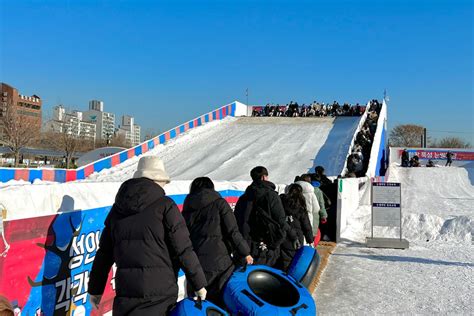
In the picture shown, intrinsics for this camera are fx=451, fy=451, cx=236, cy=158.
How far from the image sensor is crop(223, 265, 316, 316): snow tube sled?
3.85 metres

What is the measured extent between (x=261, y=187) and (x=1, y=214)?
109 inches

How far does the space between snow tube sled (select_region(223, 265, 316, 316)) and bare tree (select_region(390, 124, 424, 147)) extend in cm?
8353

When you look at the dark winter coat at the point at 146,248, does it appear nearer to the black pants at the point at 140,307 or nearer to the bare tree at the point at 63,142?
the black pants at the point at 140,307

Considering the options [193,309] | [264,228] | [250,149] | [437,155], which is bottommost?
[193,309]

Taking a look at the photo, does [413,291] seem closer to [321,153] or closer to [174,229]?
[174,229]

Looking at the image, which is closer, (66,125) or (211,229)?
(211,229)

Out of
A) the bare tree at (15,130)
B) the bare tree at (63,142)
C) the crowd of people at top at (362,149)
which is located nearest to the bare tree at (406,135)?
the crowd of people at top at (362,149)

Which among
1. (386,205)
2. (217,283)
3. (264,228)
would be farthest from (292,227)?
(386,205)

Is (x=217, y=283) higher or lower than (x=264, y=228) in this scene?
lower

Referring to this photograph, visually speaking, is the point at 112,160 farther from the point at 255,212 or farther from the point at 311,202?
the point at 255,212

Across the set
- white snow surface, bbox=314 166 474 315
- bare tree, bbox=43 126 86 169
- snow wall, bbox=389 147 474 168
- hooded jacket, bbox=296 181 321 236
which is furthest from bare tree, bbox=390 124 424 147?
hooded jacket, bbox=296 181 321 236

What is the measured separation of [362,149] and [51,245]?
23490mm

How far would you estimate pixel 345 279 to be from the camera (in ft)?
25.1

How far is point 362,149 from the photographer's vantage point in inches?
1008
